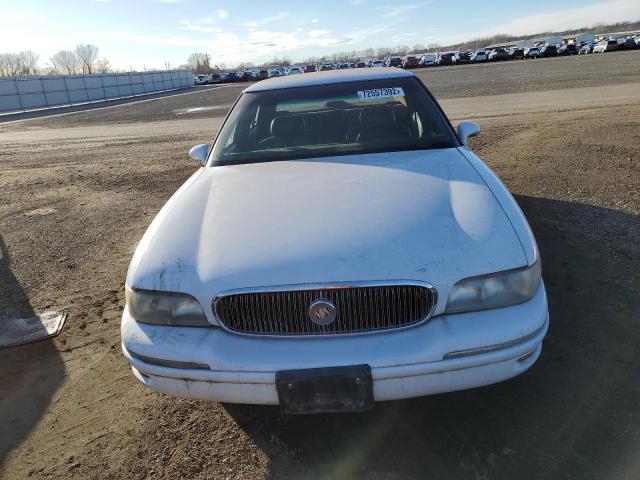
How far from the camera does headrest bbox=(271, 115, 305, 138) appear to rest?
3572 mm

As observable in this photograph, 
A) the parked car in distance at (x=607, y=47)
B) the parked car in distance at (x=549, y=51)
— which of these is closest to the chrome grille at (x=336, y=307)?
the parked car in distance at (x=607, y=47)

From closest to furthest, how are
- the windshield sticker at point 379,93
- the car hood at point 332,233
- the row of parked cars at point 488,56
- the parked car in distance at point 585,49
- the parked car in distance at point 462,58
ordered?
1. the car hood at point 332,233
2. the windshield sticker at point 379,93
3. the row of parked cars at point 488,56
4. the parked car in distance at point 585,49
5. the parked car in distance at point 462,58

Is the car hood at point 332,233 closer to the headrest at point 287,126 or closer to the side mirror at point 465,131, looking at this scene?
the side mirror at point 465,131

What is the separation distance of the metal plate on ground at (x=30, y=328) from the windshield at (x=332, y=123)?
1755 mm

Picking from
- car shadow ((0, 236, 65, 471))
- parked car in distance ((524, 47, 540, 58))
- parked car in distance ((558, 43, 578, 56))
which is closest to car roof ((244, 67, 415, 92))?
car shadow ((0, 236, 65, 471))

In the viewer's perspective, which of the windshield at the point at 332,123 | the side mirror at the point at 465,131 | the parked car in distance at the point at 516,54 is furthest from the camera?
the parked car in distance at the point at 516,54

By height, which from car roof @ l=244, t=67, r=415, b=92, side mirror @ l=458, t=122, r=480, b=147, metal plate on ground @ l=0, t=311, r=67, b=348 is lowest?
metal plate on ground @ l=0, t=311, r=67, b=348

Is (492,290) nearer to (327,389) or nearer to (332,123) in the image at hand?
(327,389)

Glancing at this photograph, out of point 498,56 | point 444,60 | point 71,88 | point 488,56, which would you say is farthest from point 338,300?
point 444,60

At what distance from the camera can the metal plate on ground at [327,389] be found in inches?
75.7

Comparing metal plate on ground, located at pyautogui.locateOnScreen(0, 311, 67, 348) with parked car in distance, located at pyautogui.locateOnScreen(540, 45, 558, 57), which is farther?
parked car in distance, located at pyautogui.locateOnScreen(540, 45, 558, 57)

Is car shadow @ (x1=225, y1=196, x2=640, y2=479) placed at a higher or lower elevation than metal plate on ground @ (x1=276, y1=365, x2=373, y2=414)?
lower

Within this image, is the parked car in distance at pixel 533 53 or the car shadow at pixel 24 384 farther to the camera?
the parked car in distance at pixel 533 53

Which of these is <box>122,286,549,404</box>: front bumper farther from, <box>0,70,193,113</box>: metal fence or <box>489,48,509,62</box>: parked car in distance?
<box>489,48,509,62</box>: parked car in distance
